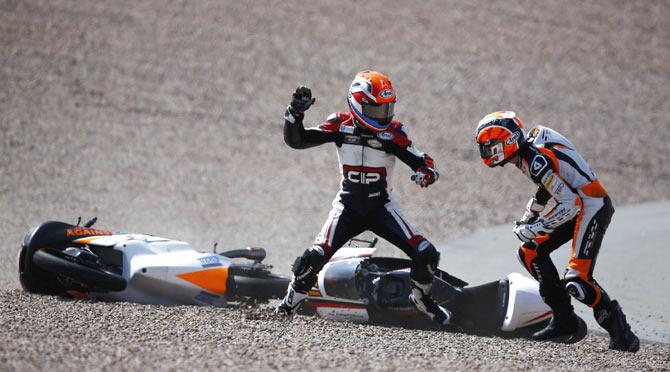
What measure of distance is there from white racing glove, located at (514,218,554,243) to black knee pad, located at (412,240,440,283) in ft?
2.74

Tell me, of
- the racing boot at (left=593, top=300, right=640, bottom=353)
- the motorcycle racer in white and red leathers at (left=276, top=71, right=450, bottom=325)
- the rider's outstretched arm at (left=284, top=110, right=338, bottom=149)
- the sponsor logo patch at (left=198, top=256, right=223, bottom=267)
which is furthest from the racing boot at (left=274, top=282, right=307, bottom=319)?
the racing boot at (left=593, top=300, right=640, bottom=353)

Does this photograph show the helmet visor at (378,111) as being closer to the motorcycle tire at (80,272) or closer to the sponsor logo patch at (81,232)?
the motorcycle tire at (80,272)

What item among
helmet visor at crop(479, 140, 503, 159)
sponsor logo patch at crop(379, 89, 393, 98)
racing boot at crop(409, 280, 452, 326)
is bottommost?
racing boot at crop(409, 280, 452, 326)

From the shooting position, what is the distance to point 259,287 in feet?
31.7

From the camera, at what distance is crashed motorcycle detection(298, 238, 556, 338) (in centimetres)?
893

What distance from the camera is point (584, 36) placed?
23.9 metres

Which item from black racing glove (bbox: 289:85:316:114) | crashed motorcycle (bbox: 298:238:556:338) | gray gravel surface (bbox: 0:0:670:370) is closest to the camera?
gray gravel surface (bbox: 0:0:670:370)

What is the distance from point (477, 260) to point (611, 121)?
8801mm

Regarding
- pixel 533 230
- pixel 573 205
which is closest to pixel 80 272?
pixel 533 230

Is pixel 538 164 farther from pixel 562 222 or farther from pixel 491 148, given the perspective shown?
pixel 562 222

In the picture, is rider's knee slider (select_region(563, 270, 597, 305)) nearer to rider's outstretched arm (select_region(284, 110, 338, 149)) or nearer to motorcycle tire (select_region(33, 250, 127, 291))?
rider's outstretched arm (select_region(284, 110, 338, 149))

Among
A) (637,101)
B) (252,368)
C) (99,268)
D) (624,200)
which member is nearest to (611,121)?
(637,101)

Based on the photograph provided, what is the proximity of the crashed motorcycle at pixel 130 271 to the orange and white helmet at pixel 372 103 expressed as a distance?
209 centimetres

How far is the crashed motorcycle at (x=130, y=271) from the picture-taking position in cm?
910
